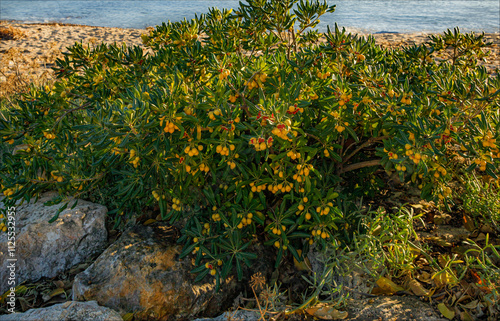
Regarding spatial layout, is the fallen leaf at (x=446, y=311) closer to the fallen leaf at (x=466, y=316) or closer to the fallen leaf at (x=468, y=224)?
the fallen leaf at (x=466, y=316)

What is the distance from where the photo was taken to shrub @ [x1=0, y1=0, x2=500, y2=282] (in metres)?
1.91

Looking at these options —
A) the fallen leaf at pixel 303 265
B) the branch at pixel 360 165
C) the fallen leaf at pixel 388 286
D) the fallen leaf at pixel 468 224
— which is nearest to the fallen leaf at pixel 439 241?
the fallen leaf at pixel 468 224

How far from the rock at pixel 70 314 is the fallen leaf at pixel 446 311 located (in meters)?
1.90

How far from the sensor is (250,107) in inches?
72.2

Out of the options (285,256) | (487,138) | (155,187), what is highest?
(487,138)

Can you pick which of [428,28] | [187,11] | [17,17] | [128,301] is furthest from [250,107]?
[17,17]

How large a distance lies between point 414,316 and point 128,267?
71.4 inches

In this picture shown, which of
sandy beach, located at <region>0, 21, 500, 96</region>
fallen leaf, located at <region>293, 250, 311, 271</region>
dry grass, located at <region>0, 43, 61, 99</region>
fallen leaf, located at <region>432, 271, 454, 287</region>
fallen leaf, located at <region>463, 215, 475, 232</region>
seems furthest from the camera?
sandy beach, located at <region>0, 21, 500, 96</region>

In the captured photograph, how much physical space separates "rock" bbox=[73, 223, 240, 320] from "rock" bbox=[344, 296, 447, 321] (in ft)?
2.66

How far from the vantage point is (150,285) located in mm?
2320

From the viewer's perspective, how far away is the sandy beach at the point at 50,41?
20.4 feet

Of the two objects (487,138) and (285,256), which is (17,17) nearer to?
(285,256)

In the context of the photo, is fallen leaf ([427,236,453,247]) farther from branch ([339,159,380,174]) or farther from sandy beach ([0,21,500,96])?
sandy beach ([0,21,500,96])

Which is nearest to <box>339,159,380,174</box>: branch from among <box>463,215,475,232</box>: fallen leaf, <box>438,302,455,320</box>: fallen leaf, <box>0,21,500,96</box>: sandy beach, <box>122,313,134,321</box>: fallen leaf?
<box>438,302,455,320</box>: fallen leaf
